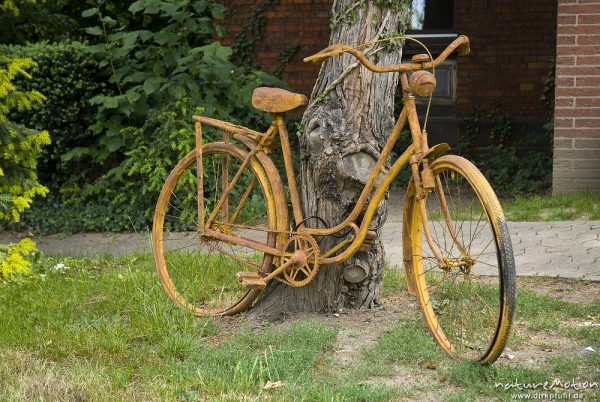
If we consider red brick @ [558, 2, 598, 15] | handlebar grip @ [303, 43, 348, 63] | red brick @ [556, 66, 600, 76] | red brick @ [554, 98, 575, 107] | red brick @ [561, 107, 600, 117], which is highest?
red brick @ [558, 2, 598, 15]

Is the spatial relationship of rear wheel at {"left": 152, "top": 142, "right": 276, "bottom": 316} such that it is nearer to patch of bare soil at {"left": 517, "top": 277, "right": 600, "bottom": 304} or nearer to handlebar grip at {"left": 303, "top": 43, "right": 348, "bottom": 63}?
handlebar grip at {"left": 303, "top": 43, "right": 348, "bottom": 63}

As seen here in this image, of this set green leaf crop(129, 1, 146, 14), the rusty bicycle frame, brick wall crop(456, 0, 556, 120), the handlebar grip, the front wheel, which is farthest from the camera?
brick wall crop(456, 0, 556, 120)

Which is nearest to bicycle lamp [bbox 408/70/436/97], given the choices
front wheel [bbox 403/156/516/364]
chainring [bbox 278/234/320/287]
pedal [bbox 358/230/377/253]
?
front wheel [bbox 403/156/516/364]

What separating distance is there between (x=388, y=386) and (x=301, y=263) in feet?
3.32

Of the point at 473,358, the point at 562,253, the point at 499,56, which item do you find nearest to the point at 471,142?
the point at 499,56

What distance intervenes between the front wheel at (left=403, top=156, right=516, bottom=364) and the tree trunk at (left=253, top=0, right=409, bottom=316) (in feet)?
1.11

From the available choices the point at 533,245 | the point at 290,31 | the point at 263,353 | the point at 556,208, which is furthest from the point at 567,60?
the point at 263,353

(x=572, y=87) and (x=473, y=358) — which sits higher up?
(x=572, y=87)

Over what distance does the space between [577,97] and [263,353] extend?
19.5 feet

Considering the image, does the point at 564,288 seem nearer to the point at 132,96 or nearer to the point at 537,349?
the point at 537,349

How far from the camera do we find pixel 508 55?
12.0 m

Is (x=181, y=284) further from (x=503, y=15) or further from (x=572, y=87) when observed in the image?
(x=503, y=15)

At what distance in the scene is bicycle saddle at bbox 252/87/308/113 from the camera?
16.0 feet

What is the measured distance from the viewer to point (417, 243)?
4.65 m
